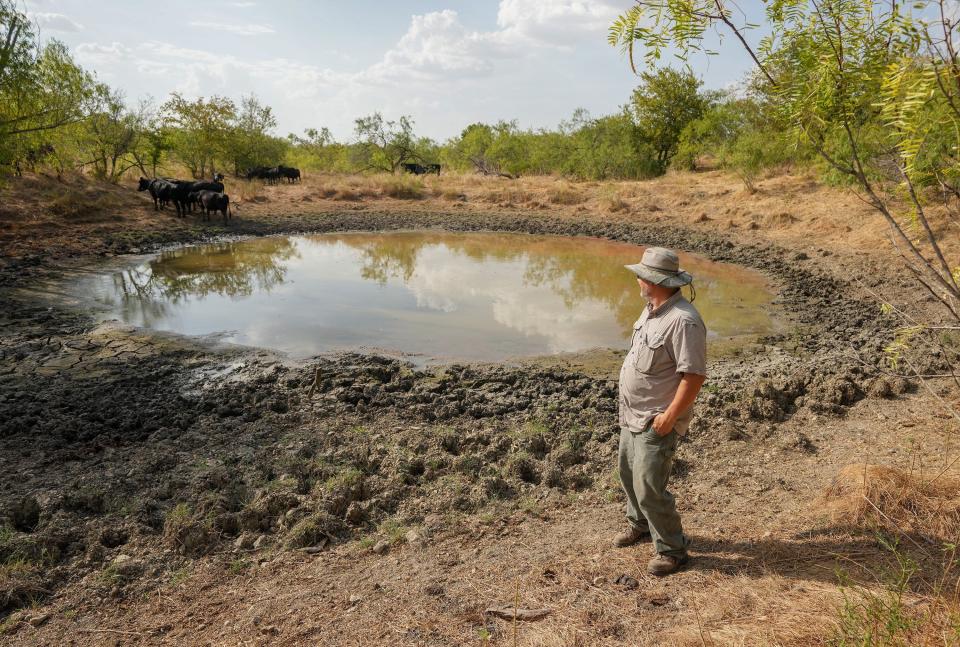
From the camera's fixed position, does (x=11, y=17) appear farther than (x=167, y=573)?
Yes

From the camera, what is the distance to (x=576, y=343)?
876 cm

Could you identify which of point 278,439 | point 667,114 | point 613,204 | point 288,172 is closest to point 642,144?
point 667,114

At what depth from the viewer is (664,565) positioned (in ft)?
10.6

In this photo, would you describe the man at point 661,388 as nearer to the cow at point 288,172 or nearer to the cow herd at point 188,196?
the cow herd at point 188,196

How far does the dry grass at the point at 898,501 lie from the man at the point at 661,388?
119cm

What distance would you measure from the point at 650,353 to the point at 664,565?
1.21 meters

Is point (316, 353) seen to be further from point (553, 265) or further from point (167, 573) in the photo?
point (553, 265)

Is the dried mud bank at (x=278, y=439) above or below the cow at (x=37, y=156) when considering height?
below

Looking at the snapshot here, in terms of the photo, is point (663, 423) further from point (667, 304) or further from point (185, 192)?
point (185, 192)

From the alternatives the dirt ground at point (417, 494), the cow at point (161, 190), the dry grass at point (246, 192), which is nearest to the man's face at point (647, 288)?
the dirt ground at point (417, 494)

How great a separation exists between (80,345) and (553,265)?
10.5 m

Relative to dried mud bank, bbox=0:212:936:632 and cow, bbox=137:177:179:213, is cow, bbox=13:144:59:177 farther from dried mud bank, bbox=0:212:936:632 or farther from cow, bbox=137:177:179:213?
dried mud bank, bbox=0:212:936:632

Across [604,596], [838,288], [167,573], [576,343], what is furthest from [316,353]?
[838,288]

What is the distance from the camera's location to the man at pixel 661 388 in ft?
9.70
